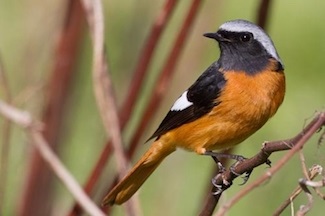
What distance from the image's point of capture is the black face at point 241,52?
3.70 metres

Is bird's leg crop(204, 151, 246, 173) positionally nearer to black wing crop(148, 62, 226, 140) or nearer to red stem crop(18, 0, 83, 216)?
black wing crop(148, 62, 226, 140)

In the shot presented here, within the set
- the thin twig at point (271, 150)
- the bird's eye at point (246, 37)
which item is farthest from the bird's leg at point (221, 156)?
the thin twig at point (271, 150)

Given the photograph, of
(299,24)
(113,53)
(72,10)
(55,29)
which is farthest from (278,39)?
(72,10)

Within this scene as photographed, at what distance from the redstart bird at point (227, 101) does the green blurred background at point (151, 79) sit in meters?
0.22

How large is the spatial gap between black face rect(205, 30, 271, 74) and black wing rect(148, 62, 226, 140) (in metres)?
0.07

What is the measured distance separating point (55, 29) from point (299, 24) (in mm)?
2908

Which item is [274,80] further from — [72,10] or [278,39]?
[278,39]

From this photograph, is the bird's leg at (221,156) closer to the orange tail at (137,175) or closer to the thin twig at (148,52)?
the orange tail at (137,175)

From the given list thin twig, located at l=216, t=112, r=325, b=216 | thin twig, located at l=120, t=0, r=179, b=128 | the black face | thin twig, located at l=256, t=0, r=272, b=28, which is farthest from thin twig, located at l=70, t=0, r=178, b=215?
thin twig, located at l=216, t=112, r=325, b=216

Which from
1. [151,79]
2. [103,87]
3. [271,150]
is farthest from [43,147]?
[151,79]

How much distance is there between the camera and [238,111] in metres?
3.55

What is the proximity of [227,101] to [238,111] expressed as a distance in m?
0.08

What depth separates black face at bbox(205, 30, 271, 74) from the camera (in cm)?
370

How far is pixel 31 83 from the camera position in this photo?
14.9 feet
